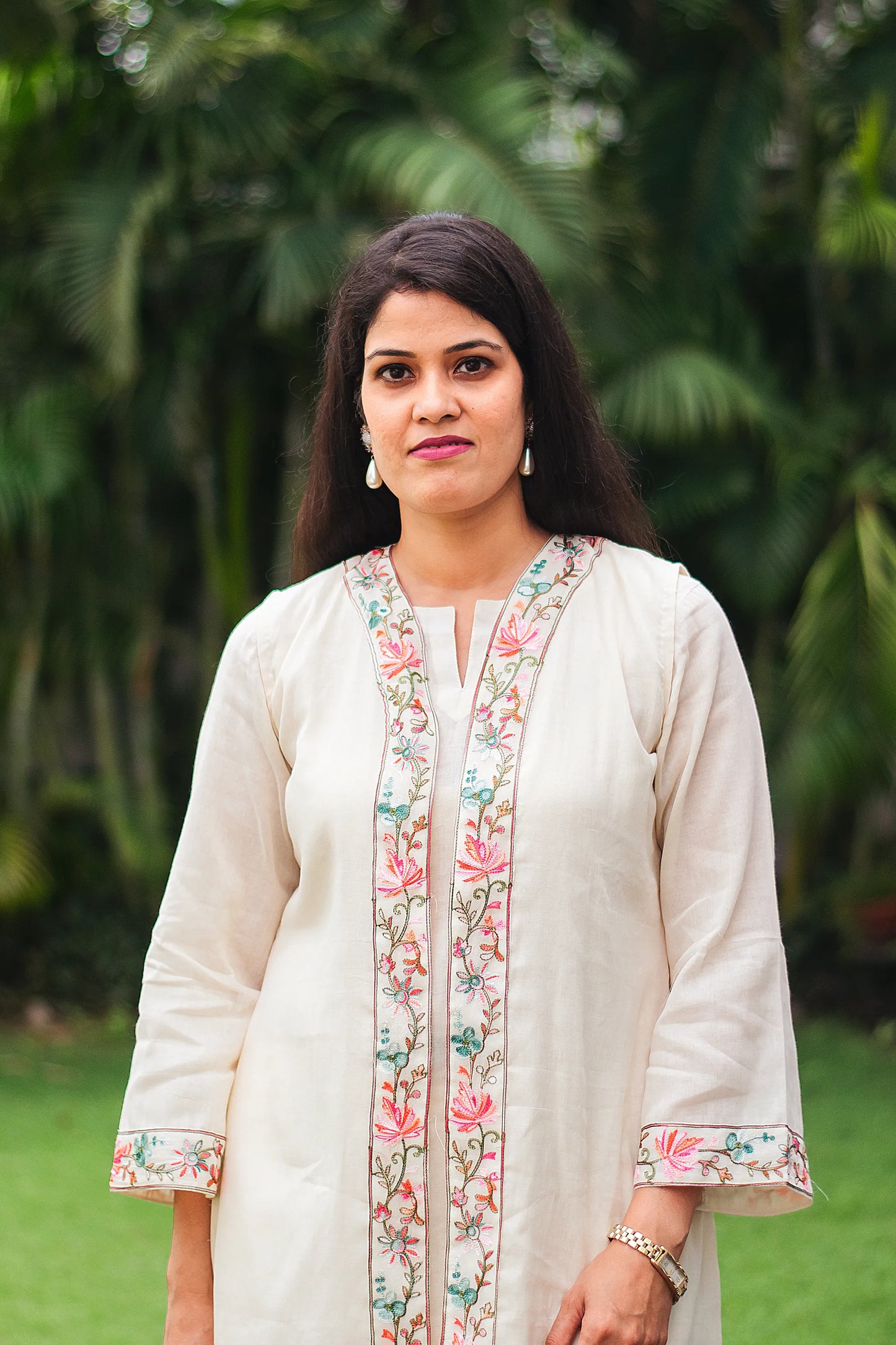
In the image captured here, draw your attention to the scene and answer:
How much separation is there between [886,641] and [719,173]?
2292 millimetres

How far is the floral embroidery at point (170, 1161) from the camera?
1.61 metres

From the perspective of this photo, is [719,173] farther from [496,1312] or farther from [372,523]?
[496,1312]

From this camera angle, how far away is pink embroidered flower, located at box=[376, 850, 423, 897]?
1.55 meters

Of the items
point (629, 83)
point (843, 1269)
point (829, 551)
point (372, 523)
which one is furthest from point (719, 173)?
point (372, 523)

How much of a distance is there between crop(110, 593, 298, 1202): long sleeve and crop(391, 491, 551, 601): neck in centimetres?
22

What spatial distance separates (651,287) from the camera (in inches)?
234

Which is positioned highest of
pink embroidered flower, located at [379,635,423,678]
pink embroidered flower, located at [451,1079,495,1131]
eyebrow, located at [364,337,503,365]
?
eyebrow, located at [364,337,503,365]

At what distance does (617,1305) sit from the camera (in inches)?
56.0

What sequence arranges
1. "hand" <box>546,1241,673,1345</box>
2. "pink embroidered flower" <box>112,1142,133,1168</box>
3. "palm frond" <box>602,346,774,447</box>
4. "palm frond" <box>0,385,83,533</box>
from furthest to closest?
"palm frond" <box>0,385,83,533</box>, "palm frond" <box>602,346,774,447</box>, "pink embroidered flower" <box>112,1142,133,1168</box>, "hand" <box>546,1241,673,1345</box>

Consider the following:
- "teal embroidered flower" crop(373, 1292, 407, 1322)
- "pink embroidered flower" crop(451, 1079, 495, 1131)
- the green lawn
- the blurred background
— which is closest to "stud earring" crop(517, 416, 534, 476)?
"pink embroidered flower" crop(451, 1079, 495, 1131)

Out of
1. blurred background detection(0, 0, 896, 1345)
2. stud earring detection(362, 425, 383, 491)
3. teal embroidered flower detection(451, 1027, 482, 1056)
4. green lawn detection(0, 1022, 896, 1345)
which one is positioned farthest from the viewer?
blurred background detection(0, 0, 896, 1345)

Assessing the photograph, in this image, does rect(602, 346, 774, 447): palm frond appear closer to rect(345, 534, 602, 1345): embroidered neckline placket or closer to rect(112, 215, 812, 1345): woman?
rect(112, 215, 812, 1345): woman

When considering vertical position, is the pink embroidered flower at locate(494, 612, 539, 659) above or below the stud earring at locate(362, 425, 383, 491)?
below

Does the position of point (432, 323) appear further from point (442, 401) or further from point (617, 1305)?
point (617, 1305)
